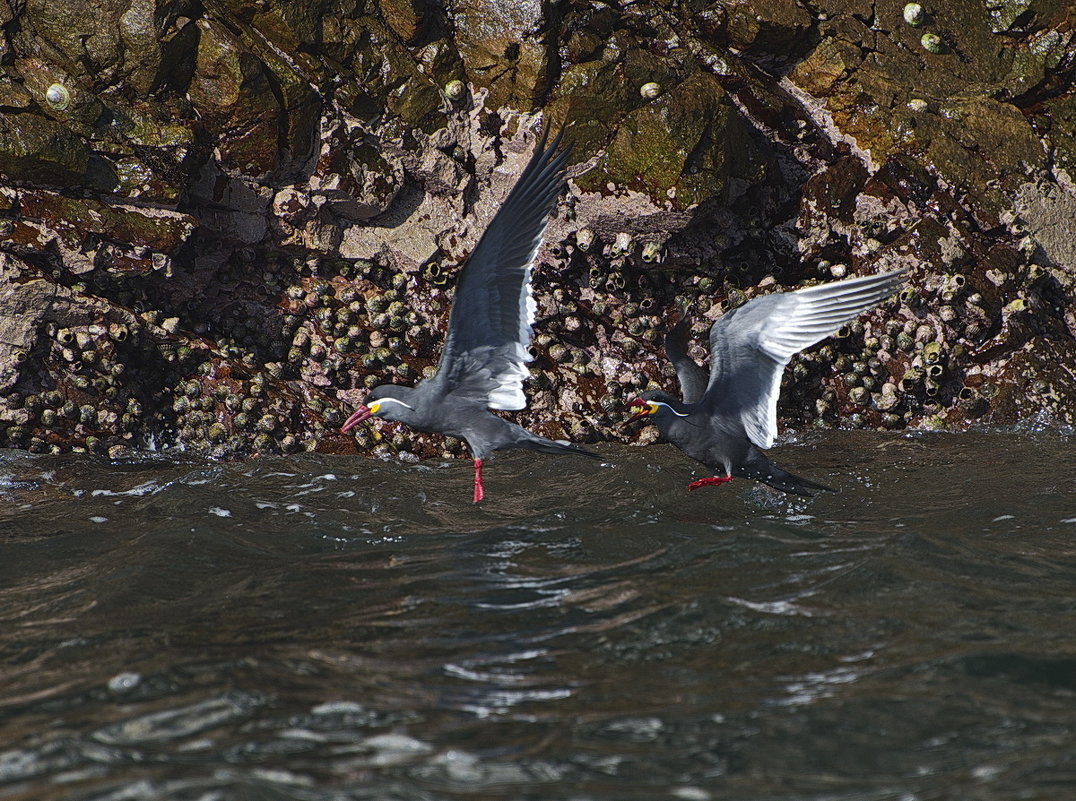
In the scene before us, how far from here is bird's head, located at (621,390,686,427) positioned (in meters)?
7.32

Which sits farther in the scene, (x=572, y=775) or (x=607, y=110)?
(x=607, y=110)

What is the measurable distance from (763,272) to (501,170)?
102 inches

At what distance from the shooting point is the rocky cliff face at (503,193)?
8.24 metres

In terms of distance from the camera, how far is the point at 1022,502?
6.64 m

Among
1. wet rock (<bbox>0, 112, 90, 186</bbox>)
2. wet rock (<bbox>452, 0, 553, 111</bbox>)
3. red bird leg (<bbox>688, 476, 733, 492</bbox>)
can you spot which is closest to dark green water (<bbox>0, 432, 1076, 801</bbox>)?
red bird leg (<bbox>688, 476, 733, 492</bbox>)

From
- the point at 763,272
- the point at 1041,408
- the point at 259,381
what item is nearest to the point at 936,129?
the point at 763,272

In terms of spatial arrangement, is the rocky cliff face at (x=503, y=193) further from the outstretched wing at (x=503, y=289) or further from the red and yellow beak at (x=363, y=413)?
the outstretched wing at (x=503, y=289)

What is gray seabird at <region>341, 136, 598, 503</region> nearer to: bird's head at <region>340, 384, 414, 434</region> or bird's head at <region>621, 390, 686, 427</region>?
bird's head at <region>340, 384, 414, 434</region>

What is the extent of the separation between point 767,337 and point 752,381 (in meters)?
0.37

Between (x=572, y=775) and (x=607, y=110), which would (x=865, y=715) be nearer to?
(x=572, y=775)

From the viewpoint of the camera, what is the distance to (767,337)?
23.3 feet

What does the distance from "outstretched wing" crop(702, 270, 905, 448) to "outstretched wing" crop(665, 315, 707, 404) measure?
324 mm

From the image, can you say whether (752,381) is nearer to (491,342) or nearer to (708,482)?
(708,482)

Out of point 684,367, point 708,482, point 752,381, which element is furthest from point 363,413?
point 752,381
